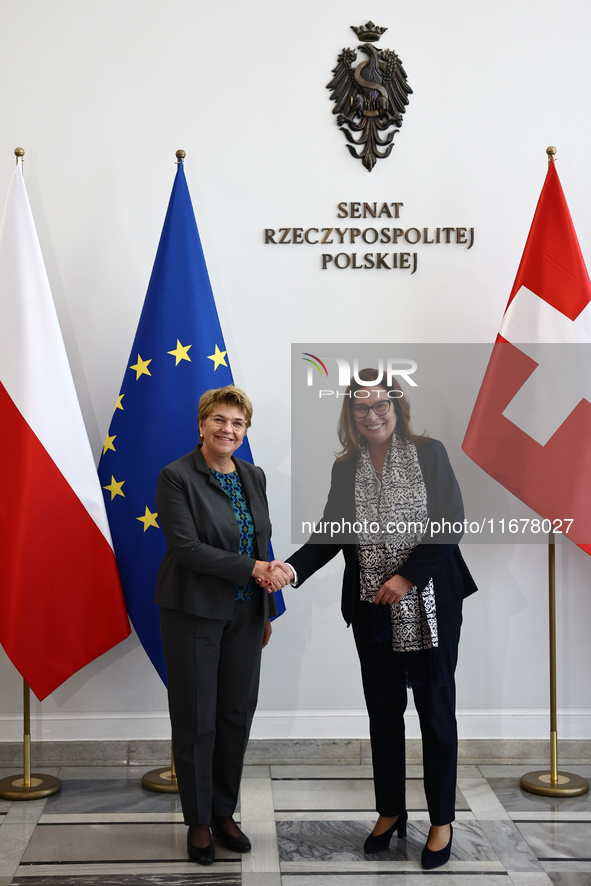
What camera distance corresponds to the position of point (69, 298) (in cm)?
316

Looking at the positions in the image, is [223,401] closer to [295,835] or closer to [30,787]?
[295,835]

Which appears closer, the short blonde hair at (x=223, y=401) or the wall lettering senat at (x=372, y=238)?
the short blonde hair at (x=223, y=401)

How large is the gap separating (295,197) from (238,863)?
2347mm

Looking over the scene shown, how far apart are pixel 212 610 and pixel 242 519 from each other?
287 millimetres

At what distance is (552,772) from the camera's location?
2.97m

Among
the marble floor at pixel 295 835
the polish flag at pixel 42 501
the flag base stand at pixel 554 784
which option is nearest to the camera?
the marble floor at pixel 295 835

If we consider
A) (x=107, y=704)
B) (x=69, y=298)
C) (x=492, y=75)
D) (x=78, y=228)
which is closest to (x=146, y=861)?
(x=107, y=704)

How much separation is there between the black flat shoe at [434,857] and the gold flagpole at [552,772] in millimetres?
683

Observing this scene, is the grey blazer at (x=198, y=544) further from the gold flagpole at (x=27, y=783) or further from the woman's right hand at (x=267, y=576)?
the gold flagpole at (x=27, y=783)

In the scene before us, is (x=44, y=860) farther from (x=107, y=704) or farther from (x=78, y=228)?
(x=78, y=228)

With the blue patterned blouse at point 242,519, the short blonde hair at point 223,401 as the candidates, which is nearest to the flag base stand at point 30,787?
the blue patterned blouse at point 242,519

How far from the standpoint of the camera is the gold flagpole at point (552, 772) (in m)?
2.90

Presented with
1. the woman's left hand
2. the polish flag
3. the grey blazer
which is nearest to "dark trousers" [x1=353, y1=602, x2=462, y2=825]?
the woman's left hand

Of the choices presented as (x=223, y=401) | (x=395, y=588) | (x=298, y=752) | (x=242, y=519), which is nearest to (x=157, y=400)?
(x=223, y=401)
